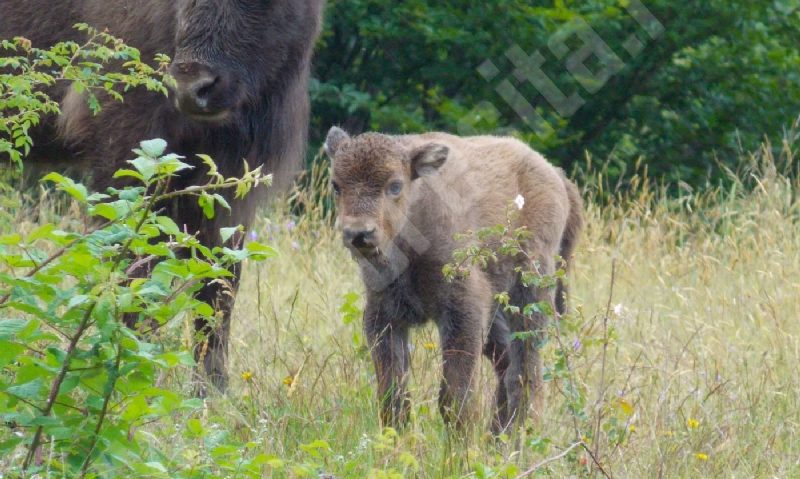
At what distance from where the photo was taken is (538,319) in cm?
573

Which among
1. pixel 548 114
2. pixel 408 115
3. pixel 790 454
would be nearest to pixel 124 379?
pixel 790 454

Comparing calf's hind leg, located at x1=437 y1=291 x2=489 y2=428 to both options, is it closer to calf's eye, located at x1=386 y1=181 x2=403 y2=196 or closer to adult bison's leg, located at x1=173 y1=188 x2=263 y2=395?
calf's eye, located at x1=386 y1=181 x2=403 y2=196

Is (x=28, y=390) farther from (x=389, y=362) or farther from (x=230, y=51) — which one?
(x=230, y=51)

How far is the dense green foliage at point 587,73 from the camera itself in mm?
11172

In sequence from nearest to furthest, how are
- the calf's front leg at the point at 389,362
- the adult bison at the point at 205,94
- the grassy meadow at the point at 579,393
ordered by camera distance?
the grassy meadow at the point at 579,393
the calf's front leg at the point at 389,362
the adult bison at the point at 205,94

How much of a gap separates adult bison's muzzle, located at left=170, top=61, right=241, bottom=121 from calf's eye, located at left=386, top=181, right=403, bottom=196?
98 cm

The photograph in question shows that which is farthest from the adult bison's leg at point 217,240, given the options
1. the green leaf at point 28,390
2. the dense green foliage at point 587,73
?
the dense green foliage at point 587,73

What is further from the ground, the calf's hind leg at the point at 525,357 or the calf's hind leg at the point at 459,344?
the calf's hind leg at the point at 459,344

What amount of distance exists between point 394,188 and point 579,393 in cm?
133

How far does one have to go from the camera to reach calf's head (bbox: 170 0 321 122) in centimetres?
546

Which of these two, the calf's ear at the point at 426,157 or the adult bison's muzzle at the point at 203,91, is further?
the adult bison's muzzle at the point at 203,91

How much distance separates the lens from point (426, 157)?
17.0ft

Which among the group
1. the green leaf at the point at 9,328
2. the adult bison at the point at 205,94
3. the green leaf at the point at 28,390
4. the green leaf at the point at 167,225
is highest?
the green leaf at the point at 167,225

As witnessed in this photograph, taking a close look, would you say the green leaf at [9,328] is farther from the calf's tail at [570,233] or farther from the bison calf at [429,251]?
the calf's tail at [570,233]
